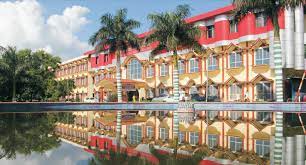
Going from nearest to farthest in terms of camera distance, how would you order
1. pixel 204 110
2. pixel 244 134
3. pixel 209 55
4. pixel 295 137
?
pixel 295 137
pixel 244 134
pixel 204 110
pixel 209 55

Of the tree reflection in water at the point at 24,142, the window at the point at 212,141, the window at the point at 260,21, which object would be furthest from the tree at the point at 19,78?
the window at the point at 212,141

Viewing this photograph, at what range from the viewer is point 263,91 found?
4134 centimetres

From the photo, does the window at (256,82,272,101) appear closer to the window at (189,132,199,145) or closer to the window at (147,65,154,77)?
the window at (147,65,154,77)

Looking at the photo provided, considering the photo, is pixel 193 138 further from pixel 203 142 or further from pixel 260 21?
pixel 260 21

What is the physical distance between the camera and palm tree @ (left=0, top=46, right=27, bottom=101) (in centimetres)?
4388

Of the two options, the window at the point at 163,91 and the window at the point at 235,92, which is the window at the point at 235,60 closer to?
the window at the point at 235,92

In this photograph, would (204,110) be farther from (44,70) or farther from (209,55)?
(44,70)

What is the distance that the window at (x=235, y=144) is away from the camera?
40.4 feet

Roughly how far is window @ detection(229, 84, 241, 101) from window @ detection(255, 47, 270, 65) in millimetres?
3890

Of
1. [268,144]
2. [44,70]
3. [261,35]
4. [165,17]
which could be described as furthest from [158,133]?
[44,70]

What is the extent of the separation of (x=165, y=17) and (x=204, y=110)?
358 inches

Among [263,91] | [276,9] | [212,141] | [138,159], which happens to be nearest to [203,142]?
[212,141]

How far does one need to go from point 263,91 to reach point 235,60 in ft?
16.4

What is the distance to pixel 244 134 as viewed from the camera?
1647cm
